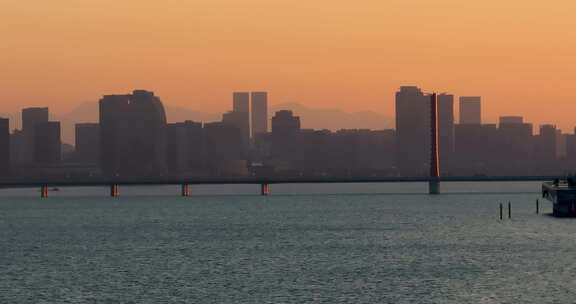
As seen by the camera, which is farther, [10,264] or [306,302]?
[10,264]

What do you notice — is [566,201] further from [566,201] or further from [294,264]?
[294,264]

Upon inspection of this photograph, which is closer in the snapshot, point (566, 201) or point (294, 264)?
point (294, 264)

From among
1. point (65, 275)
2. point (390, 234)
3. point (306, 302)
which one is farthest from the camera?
point (390, 234)

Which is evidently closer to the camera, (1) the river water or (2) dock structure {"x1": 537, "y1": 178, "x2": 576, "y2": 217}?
(1) the river water

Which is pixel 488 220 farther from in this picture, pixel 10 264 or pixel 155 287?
pixel 155 287

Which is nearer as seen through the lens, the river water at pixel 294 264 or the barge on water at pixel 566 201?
the river water at pixel 294 264

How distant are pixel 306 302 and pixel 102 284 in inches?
717

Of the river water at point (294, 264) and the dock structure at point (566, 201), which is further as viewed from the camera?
the dock structure at point (566, 201)

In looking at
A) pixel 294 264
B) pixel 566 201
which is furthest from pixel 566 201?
pixel 294 264

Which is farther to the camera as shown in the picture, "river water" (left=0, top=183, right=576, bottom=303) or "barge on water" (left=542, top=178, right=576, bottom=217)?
"barge on water" (left=542, top=178, right=576, bottom=217)

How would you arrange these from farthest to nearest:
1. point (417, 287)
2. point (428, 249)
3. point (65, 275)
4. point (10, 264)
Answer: point (428, 249)
point (10, 264)
point (65, 275)
point (417, 287)

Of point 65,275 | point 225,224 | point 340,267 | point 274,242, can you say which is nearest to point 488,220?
point 225,224

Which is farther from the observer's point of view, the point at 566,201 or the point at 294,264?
the point at 566,201

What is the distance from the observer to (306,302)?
77250 millimetres
